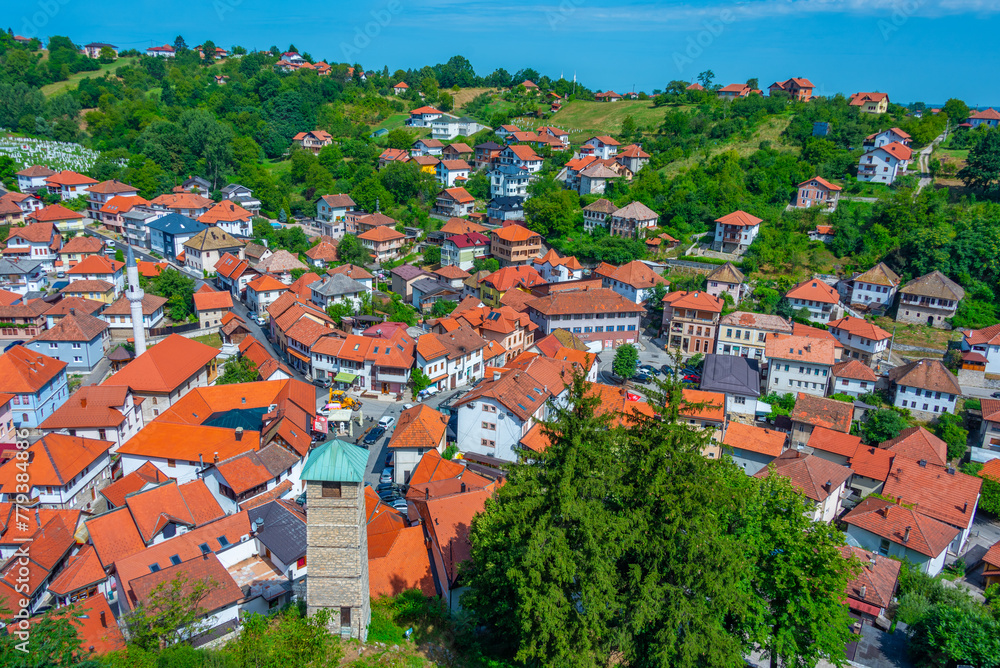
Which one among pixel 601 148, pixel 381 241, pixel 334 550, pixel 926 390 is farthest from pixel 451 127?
pixel 334 550

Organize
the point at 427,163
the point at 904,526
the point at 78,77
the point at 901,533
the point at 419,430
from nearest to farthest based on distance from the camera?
the point at 901,533, the point at 904,526, the point at 419,430, the point at 427,163, the point at 78,77

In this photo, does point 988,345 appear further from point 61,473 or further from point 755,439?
point 61,473

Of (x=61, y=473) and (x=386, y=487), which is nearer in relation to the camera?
(x=61, y=473)

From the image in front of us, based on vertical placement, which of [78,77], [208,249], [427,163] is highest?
[78,77]

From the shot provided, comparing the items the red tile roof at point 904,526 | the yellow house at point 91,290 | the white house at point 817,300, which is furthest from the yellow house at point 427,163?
the red tile roof at point 904,526

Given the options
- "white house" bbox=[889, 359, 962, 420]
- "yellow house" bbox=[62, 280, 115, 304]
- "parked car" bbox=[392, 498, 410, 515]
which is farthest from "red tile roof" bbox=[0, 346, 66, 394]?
"white house" bbox=[889, 359, 962, 420]

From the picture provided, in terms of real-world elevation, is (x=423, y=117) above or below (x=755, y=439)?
above

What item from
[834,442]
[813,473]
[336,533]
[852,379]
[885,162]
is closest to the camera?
[336,533]
